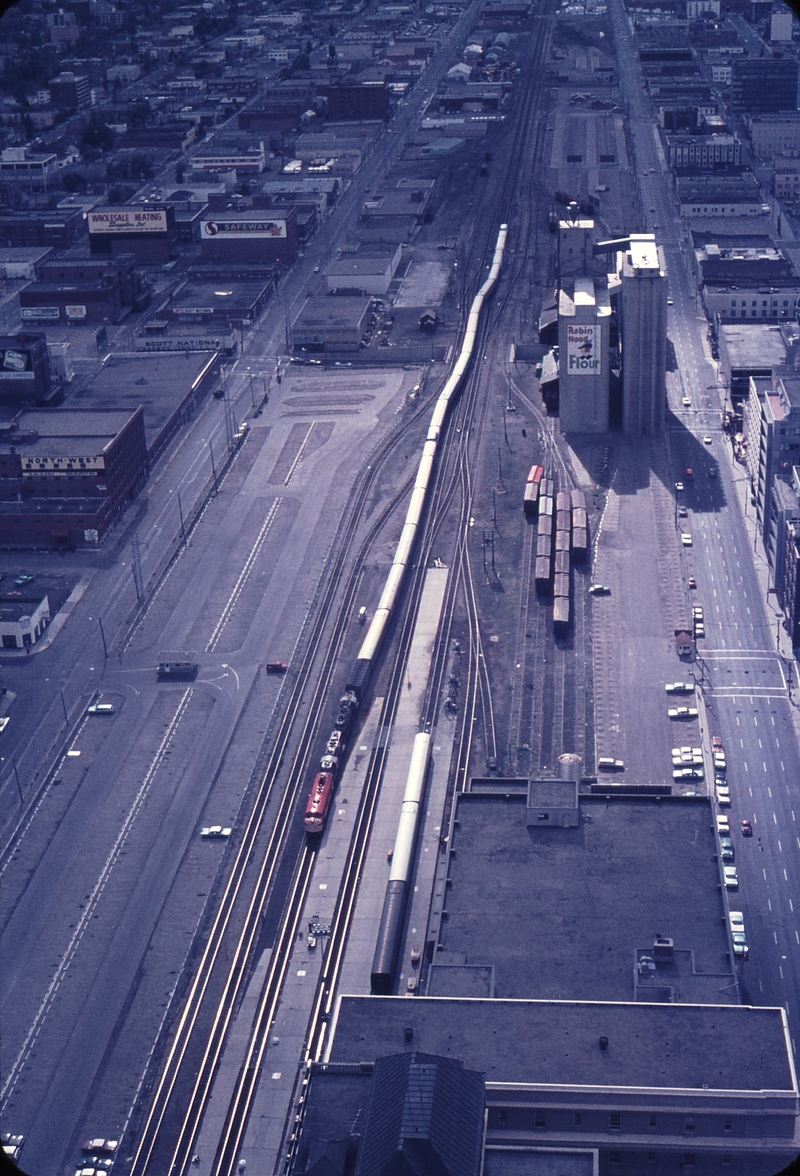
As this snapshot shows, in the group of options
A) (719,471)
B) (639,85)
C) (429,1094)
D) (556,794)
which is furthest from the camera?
(639,85)

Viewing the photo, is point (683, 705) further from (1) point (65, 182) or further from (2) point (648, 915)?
(1) point (65, 182)

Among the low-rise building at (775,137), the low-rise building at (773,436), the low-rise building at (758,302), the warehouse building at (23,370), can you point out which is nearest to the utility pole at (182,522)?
the warehouse building at (23,370)

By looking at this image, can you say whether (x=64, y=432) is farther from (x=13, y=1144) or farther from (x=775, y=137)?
(x=775, y=137)

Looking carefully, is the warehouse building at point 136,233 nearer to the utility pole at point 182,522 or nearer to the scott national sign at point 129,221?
the scott national sign at point 129,221

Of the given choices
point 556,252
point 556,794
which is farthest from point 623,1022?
point 556,252

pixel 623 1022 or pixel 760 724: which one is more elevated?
pixel 760 724

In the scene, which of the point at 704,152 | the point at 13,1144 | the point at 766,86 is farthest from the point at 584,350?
the point at 766,86

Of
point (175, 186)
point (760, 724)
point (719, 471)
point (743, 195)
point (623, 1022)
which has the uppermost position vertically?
point (175, 186)

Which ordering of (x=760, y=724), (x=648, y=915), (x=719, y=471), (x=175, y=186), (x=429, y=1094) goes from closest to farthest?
(x=429, y=1094) < (x=648, y=915) < (x=760, y=724) < (x=719, y=471) < (x=175, y=186)
